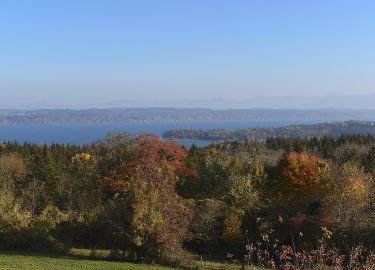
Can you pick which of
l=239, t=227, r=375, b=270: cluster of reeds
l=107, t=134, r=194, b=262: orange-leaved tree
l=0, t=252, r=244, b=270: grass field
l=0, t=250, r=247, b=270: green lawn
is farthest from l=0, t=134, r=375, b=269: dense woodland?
l=239, t=227, r=375, b=270: cluster of reeds

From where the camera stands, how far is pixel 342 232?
94.8ft

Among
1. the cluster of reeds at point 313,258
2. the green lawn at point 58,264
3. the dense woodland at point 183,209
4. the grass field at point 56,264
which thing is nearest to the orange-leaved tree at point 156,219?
the dense woodland at point 183,209

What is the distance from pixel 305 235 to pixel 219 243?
643 centimetres

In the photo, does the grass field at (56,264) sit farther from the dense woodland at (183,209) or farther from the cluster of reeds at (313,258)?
the cluster of reeds at (313,258)

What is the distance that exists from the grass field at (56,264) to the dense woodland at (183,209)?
2.25 m

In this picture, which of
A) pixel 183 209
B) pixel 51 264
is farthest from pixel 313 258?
pixel 183 209

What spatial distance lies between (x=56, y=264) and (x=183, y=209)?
9.28 meters

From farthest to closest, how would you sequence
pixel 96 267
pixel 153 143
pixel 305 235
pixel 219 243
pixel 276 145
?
pixel 276 145 < pixel 153 143 < pixel 219 243 < pixel 305 235 < pixel 96 267

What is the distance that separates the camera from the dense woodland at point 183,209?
27109 millimetres

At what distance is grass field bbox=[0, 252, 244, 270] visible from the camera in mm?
21906

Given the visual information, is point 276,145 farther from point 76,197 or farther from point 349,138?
point 76,197

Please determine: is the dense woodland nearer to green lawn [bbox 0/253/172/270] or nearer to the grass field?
the grass field

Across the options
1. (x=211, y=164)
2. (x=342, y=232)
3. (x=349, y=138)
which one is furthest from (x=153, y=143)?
(x=349, y=138)

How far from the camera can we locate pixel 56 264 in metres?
23.3
